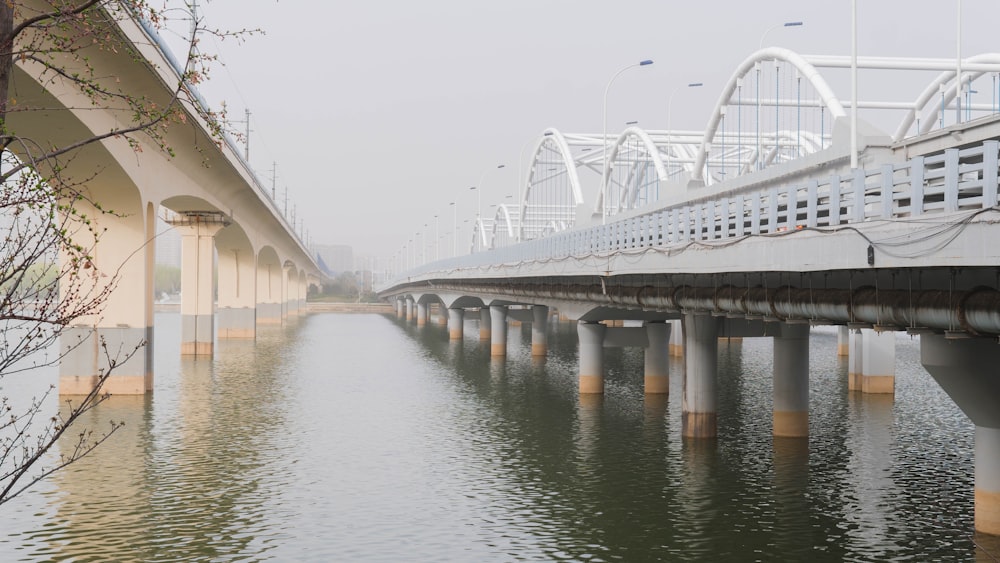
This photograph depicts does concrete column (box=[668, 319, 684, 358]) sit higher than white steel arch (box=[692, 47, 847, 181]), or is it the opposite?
white steel arch (box=[692, 47, 847, 181])

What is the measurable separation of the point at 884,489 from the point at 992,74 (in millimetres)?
31741

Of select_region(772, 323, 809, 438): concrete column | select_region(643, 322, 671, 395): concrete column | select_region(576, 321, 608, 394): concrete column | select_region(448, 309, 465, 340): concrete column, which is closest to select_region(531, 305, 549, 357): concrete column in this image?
select_region(576, 321, 608, 394): concrete column

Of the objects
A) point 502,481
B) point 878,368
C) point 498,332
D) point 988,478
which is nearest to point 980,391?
point 988,478

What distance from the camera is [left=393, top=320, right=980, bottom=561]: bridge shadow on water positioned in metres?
19.5

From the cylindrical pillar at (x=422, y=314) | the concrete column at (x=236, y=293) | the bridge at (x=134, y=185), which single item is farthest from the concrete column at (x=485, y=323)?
the cylindrical pillar at (x=422, y=314)

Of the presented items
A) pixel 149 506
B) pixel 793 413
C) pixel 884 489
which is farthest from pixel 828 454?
pixel 149 506

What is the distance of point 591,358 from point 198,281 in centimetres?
3212

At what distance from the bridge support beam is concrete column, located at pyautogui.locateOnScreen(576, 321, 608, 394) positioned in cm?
2471

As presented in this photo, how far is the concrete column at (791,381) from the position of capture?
30.0 metres

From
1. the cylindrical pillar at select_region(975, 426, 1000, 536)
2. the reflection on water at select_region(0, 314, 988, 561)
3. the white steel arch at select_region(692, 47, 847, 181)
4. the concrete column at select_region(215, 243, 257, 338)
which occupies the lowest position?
the reflection on water at select_region(0, 314, 988, 561)

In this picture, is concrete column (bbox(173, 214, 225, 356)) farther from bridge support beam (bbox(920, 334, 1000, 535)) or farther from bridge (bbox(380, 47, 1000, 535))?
bridge support beam (bbox(920, 334, 1000, 535))

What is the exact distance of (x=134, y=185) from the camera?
3825 centimetres

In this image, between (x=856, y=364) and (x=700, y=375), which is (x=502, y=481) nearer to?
(x=700, y=375)

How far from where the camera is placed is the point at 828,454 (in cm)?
2845
